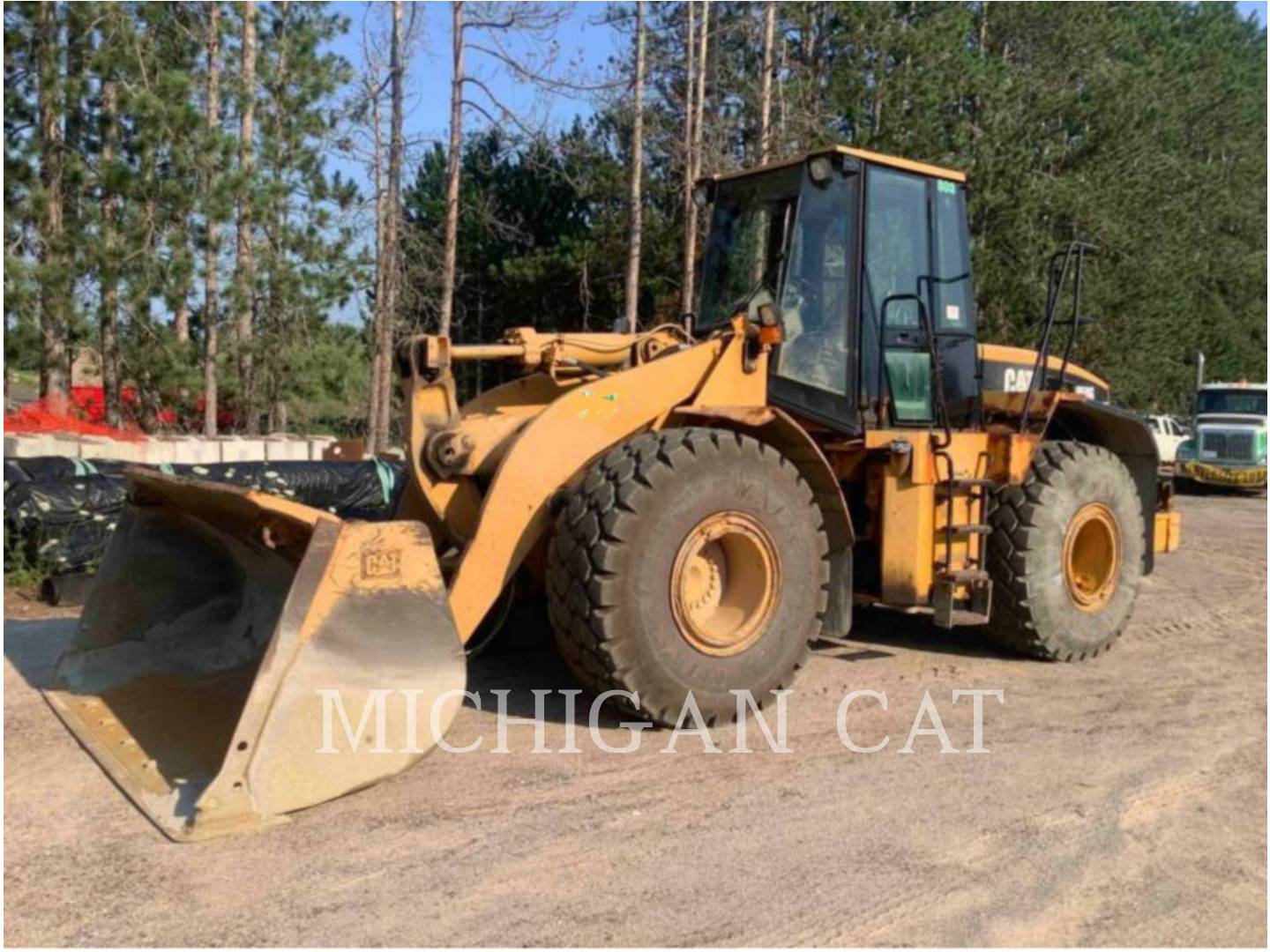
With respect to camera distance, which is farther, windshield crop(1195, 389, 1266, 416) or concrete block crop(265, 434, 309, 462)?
windshield crop(1195, 389, 1266, 416)

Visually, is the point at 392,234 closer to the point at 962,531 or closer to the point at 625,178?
the point at 625,178

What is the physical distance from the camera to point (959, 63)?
2094 cm

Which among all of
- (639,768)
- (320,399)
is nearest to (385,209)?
(320,399)

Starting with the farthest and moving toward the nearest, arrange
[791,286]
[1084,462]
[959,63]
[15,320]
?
[959,63], [15,320], [1084,462], [791,286]

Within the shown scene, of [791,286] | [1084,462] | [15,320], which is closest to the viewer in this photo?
[791,286]

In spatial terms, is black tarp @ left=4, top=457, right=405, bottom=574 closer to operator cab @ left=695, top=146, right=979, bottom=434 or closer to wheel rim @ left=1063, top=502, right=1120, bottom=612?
operator cab @ left=695, top=146, right=979, bottom=434

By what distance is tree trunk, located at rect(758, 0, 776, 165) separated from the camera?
18.5 metres

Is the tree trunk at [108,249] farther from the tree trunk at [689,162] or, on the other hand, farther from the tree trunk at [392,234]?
the tree trunk at [689,162]

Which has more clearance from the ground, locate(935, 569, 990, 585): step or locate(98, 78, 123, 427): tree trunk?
locate(98, 78, 123, 427): tree trunk

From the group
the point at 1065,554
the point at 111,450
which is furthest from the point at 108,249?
the point at 1065,554

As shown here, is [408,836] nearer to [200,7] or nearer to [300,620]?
[300,620]

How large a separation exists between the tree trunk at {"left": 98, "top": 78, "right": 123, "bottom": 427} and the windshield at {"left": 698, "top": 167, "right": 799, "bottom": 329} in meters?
8.32

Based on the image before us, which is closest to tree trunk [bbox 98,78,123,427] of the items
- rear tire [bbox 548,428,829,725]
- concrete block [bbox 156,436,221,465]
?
concrete block [bbox 156,436,221,465]

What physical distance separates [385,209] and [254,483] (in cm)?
887
